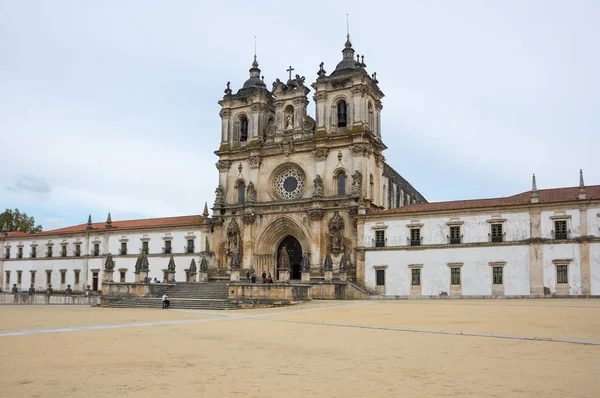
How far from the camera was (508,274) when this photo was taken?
4025 cm

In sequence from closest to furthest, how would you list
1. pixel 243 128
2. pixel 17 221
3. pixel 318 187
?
pixel 318 187, pixel 243 128, pixel 17 221

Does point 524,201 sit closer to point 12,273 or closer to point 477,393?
point 477,393

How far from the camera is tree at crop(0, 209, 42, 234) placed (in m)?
82.3

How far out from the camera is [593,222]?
38.3 metres

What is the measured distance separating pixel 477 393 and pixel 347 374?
253 cm

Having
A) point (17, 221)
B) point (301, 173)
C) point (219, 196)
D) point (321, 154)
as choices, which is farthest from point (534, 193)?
point (17, 221)

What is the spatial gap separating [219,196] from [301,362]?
1662 inches

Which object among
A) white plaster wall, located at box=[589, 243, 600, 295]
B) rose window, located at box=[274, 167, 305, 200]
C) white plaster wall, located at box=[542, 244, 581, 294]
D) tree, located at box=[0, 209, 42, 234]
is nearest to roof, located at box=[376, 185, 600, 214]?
white plaster wall, located at box=[542, 244, 581, 294]

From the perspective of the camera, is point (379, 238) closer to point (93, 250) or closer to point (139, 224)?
point (139, 224)

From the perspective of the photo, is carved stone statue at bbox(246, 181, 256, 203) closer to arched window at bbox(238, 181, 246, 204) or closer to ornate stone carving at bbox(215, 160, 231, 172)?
arched window at bbox(238, 181, 246, 204)

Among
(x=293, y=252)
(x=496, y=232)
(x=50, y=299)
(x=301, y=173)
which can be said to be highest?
(x=301, y=173)

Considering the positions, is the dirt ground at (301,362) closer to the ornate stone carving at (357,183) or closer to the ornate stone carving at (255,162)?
the ornate stone carving at (357,183)

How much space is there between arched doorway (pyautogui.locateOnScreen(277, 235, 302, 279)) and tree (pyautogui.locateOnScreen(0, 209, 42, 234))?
4813 centimetres

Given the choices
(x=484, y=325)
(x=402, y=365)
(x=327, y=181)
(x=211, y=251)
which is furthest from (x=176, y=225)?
(x=402, y=365)
